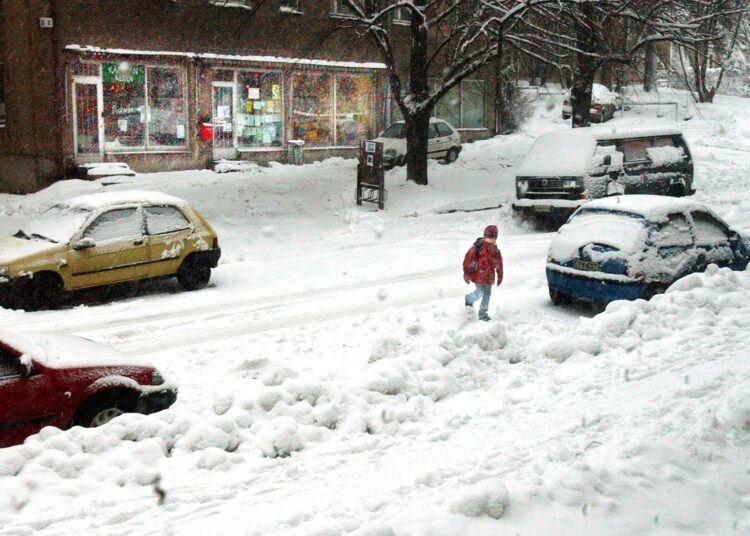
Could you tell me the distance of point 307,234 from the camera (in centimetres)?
1970

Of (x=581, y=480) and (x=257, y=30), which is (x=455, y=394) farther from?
(x=257, y=30)

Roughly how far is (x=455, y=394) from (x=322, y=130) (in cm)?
2367

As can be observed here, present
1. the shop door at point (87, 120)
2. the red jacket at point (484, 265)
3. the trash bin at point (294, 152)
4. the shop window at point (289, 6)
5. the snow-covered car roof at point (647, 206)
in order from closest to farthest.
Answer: the red jacket at point (484, 265) → the snow-covered car roof at point (647, 206) → the shop door at point (87, 120) → the shop window at point (289, 6) → the trash bin at point (294, 152)

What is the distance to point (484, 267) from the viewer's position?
11188mm

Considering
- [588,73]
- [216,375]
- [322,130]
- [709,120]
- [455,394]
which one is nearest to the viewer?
[455,394]

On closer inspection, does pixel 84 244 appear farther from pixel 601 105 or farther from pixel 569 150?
pixel 601 105

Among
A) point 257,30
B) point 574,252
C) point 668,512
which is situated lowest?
point 668,512

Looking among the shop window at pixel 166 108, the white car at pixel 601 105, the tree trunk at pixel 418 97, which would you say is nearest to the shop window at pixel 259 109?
the shop window at pixel 166 108

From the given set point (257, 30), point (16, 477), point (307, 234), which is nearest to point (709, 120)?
point (257, 30)

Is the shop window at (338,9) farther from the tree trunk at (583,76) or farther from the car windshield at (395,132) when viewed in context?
the tree trunk at (583,76)

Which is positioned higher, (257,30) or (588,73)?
(257,30)

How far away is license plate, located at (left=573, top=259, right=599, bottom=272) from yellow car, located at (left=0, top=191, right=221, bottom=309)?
18.9 ft

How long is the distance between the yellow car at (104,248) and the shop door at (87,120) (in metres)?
11.5

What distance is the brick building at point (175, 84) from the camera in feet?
78.7
